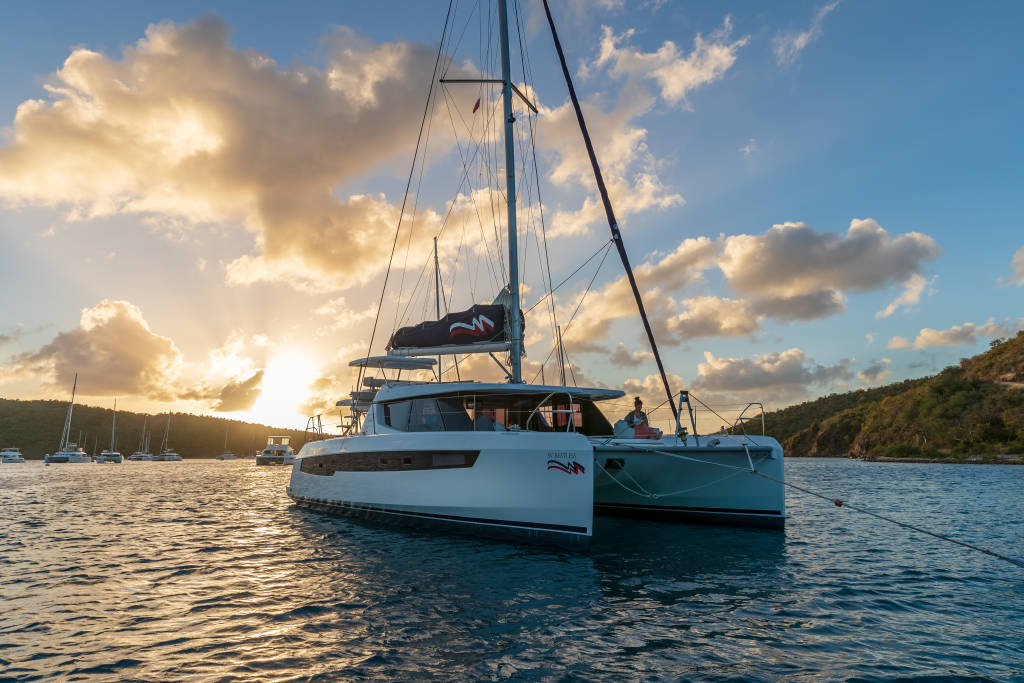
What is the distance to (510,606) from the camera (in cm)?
652

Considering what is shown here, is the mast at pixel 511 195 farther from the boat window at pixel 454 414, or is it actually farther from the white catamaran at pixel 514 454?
the boat window at pixel 454 414

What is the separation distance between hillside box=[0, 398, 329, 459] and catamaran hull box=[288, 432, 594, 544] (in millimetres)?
100603

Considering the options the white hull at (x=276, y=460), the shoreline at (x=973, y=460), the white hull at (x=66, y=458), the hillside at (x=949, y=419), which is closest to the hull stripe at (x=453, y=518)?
the shoreline at (x=973, y=460)

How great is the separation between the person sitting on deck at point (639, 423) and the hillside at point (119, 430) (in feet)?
335

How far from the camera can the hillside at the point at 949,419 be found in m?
54.7

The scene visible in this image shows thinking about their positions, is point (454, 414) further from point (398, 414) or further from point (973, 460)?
point (973, 460)

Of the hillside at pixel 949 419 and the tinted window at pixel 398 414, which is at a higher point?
the hillside at pixel 949 419

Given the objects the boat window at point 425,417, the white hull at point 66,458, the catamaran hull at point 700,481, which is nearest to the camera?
the catamaran hull at point 700,481

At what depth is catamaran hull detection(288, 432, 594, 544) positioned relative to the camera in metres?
9.35

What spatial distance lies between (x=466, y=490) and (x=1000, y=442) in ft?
213

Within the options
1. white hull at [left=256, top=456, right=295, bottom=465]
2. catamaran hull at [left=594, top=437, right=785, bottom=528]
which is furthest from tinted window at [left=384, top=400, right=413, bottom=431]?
white hull at [left=256, top=456, right=295, bottom=465]

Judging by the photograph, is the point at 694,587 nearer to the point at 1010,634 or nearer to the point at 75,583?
the point at 1010,634

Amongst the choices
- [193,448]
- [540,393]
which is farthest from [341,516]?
[193,448]

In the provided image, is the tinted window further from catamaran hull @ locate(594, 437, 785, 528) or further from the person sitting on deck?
the person sitting on deck
